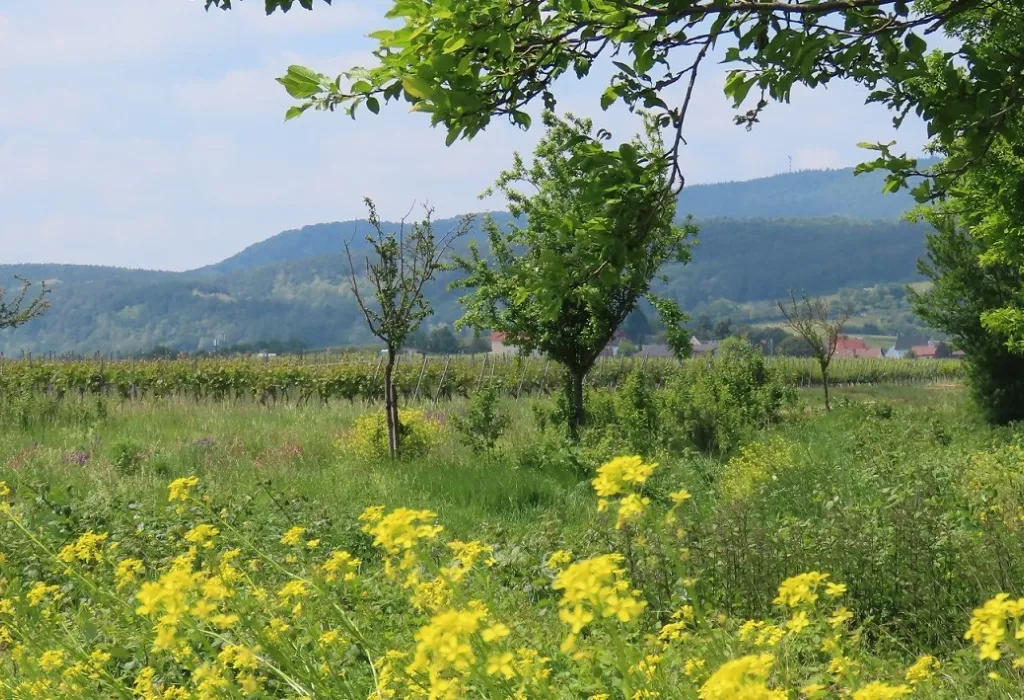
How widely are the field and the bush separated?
6 cm

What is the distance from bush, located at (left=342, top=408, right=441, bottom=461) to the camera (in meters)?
11.4

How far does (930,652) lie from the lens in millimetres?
4121

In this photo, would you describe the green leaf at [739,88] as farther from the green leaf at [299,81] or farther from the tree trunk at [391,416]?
the tree trunk at [391,416]

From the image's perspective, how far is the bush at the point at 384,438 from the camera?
447 inches

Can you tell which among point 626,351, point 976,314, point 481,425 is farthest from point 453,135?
point 626,351

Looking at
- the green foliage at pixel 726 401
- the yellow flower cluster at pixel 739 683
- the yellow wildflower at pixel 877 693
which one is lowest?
the green foliage at pixel 726 401

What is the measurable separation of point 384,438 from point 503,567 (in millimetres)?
6593

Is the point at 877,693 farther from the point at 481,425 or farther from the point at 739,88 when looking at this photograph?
the point at 481,425

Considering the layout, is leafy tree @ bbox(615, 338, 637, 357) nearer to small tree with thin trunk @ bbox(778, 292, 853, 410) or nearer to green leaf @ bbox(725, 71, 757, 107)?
small tree with thin trunk @ bbox(778, 292, 853, 410)

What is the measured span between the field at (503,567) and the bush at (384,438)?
0.20 feet

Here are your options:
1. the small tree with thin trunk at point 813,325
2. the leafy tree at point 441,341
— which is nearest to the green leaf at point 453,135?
the small tree with thin trunk at point 813,325

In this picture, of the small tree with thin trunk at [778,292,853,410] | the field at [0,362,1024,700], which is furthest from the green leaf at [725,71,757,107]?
the small tree with thin trunk at [778,292,853,410]

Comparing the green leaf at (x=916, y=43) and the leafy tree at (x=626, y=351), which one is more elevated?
the green leaf at (x=916, y=43)

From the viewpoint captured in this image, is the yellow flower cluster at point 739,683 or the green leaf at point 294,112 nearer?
the yellow flower cluster at point 739,683
